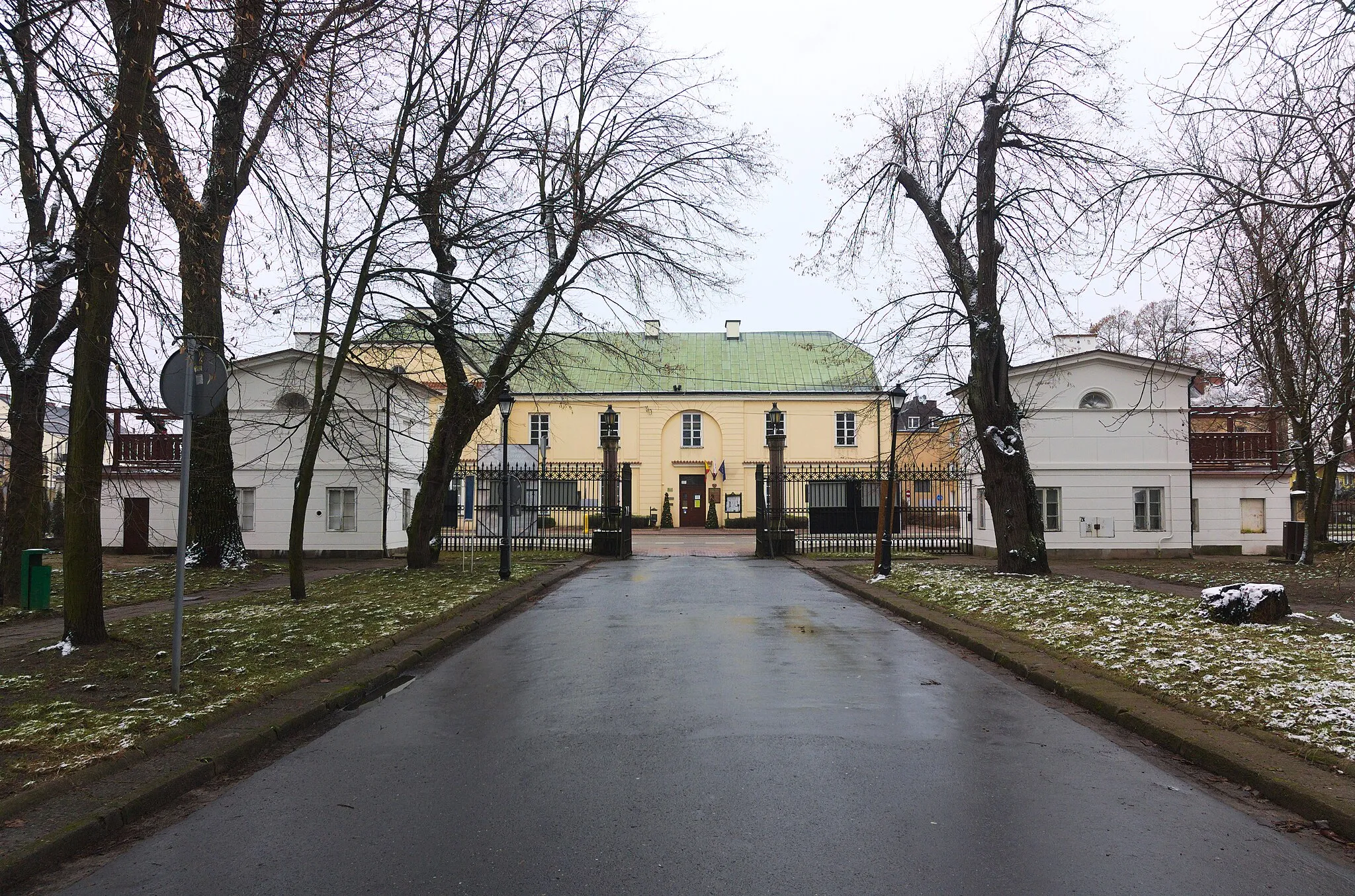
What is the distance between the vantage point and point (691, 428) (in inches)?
2074

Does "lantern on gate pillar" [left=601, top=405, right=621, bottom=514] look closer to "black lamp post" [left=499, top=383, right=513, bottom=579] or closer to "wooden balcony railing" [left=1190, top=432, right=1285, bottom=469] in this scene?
"black lamp post" [left=499, top=383, right=513, bottom=579]

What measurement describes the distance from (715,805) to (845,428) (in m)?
48.6

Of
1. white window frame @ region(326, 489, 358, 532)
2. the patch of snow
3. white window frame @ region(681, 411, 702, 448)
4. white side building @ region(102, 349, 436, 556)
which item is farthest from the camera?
white window frame @ region(681, 411, 702, 448)

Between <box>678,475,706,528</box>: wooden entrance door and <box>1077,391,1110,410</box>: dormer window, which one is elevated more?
<box>1077,391,1110,410</box>: dormer window

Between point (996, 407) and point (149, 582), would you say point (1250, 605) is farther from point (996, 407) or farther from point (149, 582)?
point (149, 582)

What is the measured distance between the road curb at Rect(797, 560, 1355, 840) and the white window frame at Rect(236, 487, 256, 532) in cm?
2262

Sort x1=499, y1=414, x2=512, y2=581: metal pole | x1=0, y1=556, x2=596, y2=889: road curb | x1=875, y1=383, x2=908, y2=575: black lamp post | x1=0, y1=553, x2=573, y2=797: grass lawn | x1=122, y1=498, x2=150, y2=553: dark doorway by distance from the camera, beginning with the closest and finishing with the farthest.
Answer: x1=0, y1=556, x2=596, y2=889: road curb
x1=0, y1=553, x2=573, y2=797: grass lawn
x1=499, y1=414, x2=512, y2=581: metal pole
x1=875, y1=383, x2=908, y2=575: black lamp post
x1=122, y1=498, x2=150, y2=553: dark doorway

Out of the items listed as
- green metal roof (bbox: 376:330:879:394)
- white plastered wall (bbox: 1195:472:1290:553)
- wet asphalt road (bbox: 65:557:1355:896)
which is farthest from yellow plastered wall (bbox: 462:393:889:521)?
wet asphalt road (bbox: 65:557:1355:896)

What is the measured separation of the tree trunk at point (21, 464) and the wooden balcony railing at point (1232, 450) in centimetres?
2958

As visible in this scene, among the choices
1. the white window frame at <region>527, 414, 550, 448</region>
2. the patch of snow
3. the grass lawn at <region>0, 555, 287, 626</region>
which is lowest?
Answer: the grass lawn at <region>0, 555, 287, 626</region>

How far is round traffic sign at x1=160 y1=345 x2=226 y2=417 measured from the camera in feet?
23.5

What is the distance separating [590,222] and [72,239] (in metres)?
12.6

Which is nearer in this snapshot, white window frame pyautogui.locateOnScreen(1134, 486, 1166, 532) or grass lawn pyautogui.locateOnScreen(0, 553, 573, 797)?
grass lawn pyautogui.locateOnScreen(0, 553, 573, 797)

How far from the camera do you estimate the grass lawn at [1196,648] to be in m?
6.55
